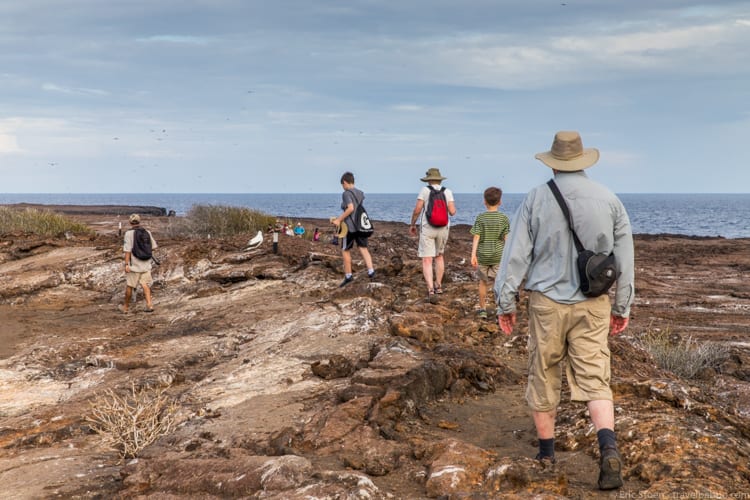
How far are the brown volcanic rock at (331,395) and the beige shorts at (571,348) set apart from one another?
0.54 meters

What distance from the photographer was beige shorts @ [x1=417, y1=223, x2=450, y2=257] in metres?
10.6

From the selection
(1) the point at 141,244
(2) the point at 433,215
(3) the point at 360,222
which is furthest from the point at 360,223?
(1) the point at 141,244

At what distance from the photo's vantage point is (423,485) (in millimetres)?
4828

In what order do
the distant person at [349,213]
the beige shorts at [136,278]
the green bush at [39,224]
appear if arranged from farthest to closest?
the green bush at [39,224], the beige shorts at [136,278], the distant person at [349,213]

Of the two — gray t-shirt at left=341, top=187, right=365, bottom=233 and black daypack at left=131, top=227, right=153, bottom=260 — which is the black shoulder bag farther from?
black daypack at left=131, top=227, right=153, bottom=260

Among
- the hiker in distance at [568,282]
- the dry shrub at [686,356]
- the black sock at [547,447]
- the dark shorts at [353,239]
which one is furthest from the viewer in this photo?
the dark shorts at [353,239]

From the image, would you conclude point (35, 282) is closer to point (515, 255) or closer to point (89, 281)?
point (89, 281)

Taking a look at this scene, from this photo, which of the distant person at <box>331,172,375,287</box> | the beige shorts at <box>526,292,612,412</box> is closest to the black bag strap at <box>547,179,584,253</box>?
the beige shorts at <box>526,292,612,412</box>

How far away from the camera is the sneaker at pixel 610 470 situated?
4383mm

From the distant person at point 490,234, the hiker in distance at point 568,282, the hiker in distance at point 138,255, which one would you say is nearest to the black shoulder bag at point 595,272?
the hiker in distance at point 568,282

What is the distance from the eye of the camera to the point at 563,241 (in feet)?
15.5

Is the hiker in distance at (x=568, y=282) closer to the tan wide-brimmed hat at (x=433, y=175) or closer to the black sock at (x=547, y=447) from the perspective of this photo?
the black sock at (x=547, y=447)

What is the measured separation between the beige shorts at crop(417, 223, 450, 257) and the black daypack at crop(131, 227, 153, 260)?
18.6 ft

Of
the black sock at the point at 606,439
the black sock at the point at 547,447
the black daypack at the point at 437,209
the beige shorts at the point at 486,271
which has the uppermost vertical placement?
the black daypack at the point at 437,209
